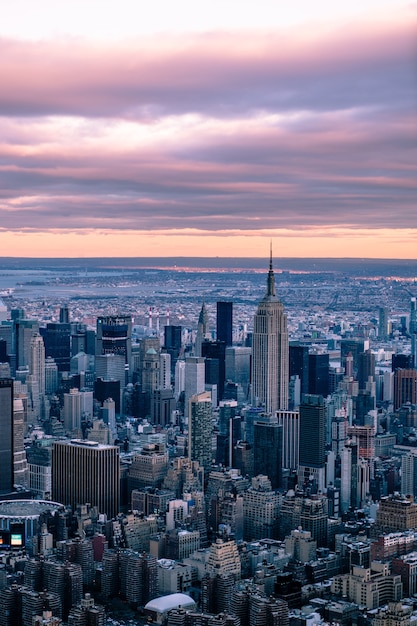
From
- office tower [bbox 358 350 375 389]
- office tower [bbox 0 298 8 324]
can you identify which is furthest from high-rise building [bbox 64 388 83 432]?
office tower [bbox 358 350 375 389]

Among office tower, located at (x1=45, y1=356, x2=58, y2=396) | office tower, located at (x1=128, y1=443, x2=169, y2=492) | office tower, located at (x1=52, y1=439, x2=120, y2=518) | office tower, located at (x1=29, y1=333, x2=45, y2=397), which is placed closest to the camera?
office tower, located at (x1=52, y1=439, x2=120, y2=518)

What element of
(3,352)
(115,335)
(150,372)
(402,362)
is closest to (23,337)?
(3,352)

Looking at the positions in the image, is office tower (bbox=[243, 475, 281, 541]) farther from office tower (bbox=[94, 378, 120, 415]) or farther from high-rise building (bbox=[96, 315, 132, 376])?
high-rise building (bbox=[96, 315, 132, 376])

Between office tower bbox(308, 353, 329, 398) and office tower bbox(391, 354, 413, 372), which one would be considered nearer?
office tower bbox(308, 353, 329, 398)

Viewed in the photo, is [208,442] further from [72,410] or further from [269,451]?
[72,410]

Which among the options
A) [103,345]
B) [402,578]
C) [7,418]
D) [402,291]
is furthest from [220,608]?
[103,345]

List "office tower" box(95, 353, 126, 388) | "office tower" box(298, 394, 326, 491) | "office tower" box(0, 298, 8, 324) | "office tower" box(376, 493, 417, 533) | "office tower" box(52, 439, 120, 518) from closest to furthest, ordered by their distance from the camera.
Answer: "office tower" box(376, 493, 417, 533) → "office tower" box(52, 439, 120, 518) → "office tower" box(298, 394, 326, 491) → "office tower" box(95, 353, 126, 388) → "office tower" box(0, 298, 8, 324)
